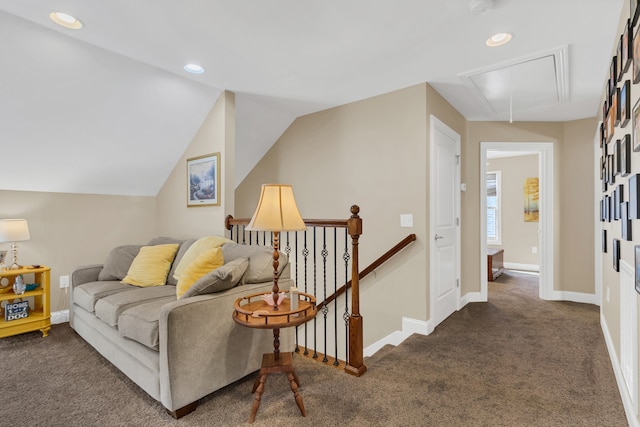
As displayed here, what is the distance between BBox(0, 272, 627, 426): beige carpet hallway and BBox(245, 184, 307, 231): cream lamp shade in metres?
1.01

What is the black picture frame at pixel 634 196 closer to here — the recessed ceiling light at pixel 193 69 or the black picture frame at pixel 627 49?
the black picture frame at pixel 627 49

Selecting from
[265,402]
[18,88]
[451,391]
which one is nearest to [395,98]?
[451,391]

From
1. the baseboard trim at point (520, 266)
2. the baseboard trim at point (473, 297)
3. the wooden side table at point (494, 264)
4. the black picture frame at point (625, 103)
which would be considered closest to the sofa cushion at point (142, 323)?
the black picture frame at point (625, 103)

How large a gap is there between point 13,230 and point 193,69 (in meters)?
2.13

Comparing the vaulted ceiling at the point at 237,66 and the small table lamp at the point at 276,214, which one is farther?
the vaulted ceiling at the point at 237,66

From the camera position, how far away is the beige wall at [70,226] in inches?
130

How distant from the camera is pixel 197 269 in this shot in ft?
7.63

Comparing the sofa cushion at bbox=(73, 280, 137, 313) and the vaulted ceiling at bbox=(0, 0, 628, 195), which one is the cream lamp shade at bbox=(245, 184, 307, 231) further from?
the sofa cushion at bbox=(73, 280, 137, 313)

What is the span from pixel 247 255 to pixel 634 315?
2.28m

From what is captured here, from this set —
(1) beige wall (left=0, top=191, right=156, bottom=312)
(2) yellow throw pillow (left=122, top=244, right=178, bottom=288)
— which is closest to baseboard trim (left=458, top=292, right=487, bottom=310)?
(2) yellow throw pillow (left=122, top=244, right=178, bottom=288)

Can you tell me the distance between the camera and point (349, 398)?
1.95m

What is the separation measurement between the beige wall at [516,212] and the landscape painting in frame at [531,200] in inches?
2.7

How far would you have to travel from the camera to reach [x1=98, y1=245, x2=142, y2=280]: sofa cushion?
3102mm

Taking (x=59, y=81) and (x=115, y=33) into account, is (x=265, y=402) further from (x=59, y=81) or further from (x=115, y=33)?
(x=59, y=81)
